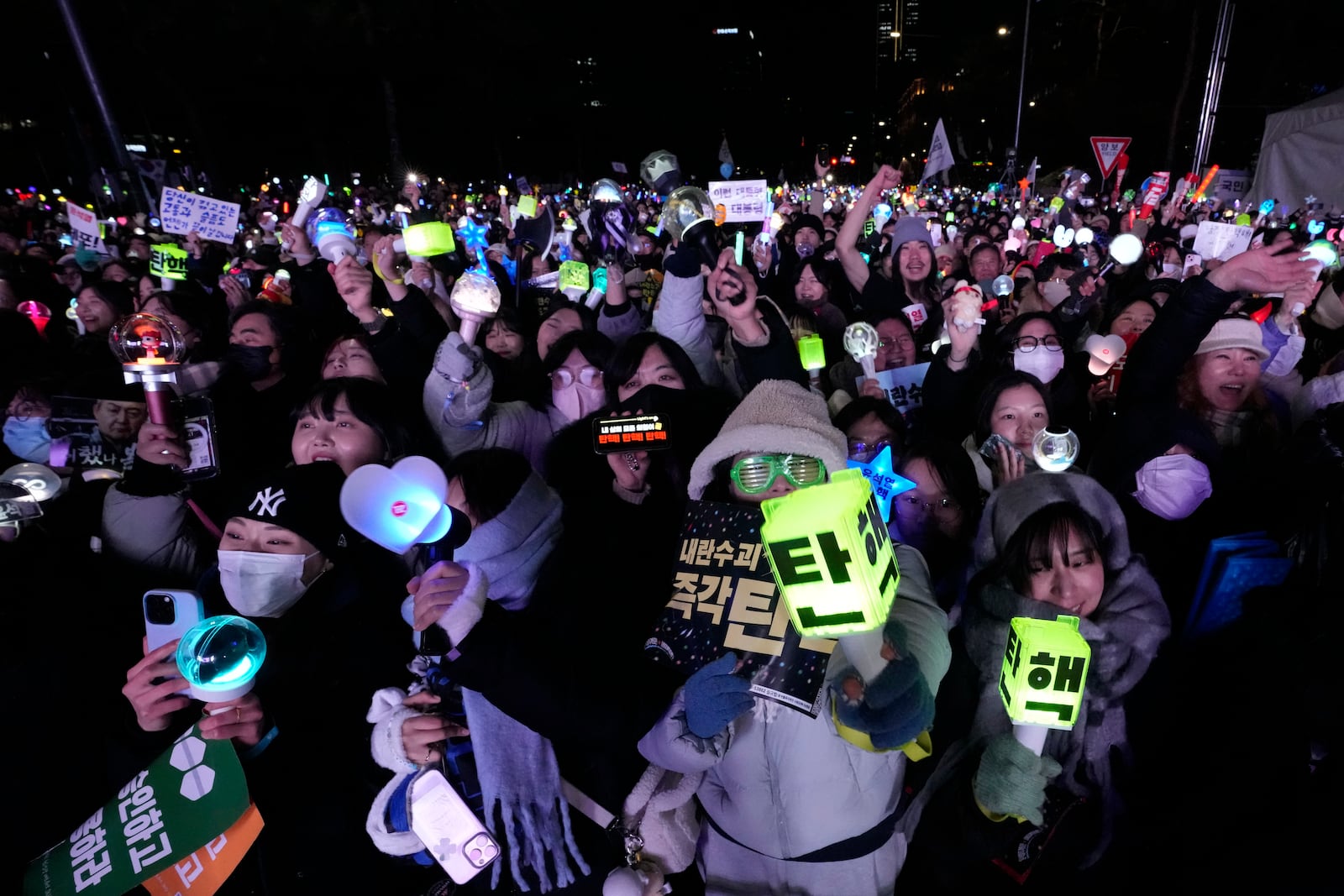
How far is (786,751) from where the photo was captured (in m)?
2.03

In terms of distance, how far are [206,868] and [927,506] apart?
2918 millimetres

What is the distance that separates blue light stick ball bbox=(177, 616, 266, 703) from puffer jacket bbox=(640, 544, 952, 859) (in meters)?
1.20

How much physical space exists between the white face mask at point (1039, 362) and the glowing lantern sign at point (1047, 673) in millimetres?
2397

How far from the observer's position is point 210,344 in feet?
15.9

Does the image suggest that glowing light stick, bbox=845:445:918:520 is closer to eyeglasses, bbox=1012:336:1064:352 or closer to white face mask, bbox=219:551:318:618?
eyeglasses, bbox=1012:336:1064:352

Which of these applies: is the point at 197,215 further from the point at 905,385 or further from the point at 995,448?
the point at 995,448

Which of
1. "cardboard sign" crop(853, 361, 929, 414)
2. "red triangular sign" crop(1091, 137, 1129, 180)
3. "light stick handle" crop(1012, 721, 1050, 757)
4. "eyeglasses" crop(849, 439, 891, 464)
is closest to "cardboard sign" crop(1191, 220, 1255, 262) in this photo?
"cardboard sign" crop(853, 361, 929, 414)

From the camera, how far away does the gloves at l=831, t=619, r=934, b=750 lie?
154cm

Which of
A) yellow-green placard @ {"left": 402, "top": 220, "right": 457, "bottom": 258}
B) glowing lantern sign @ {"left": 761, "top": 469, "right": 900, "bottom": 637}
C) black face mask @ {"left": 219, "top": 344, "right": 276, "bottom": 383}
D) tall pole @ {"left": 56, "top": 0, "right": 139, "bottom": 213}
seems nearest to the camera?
glowing lantern sign @ {"left": 761, "top": 469, "right": 900, "bottom": 637}

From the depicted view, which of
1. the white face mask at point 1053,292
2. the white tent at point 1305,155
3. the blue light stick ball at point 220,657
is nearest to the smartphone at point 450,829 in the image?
the blue light stick ball at point 220,657

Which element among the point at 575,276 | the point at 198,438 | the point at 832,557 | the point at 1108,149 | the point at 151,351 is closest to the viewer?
the point at 832,557

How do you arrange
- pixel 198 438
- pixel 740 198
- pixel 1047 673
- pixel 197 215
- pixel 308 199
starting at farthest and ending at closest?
1. pixel 740 198
2. pixel 197 215
3. pixel 308 199
4. pixel 198 438
5. pixel 1047 673

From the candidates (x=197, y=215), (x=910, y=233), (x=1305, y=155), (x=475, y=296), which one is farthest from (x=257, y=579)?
(x=1305, y=155)

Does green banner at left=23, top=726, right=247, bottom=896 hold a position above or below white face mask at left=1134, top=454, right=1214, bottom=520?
below
